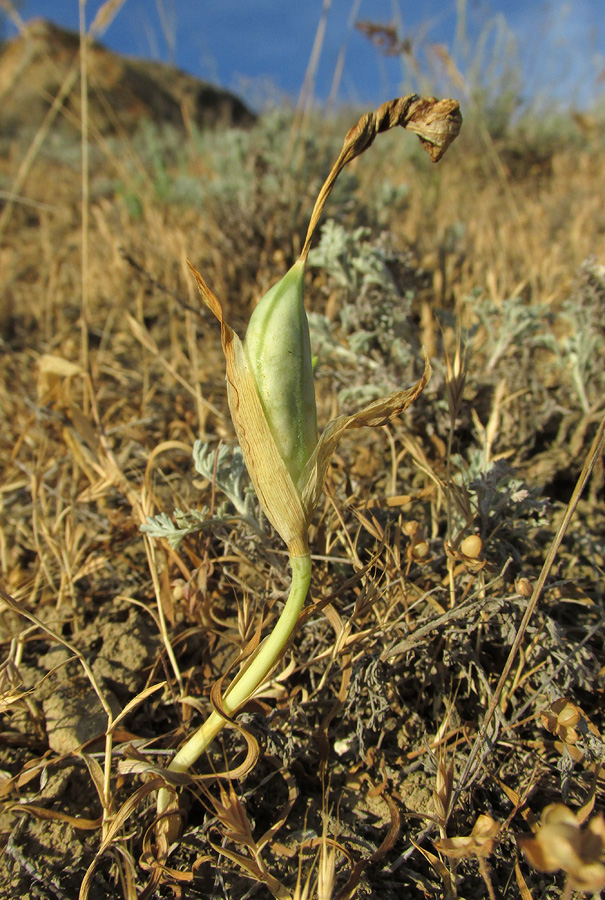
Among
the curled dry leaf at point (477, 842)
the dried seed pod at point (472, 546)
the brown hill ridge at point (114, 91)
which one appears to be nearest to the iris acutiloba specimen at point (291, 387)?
the dried seed pod at point (472, 546)

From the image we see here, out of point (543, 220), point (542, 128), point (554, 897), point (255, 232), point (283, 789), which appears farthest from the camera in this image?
point (542, 128)

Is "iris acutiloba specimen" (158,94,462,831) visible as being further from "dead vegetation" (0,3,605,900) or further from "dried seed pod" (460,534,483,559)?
"dried seed pod" (460,534,483,559)

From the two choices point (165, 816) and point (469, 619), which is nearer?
point (165, 816)

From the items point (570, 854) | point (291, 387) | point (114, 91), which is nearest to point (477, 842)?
point (570, 854)

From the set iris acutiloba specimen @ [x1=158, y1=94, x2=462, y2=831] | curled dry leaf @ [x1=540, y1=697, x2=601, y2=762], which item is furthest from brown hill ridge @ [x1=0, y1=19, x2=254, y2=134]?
curled dry leaf @ [x1=540, y1=697, x2=601, y2=762]

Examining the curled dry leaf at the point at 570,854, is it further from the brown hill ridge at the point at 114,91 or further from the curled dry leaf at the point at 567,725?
the brown hill ridge at the point at 114,91

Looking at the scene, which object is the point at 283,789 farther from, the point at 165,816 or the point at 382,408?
the point at 382,408

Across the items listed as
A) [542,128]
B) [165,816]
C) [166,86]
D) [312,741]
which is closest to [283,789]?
[312,741]
